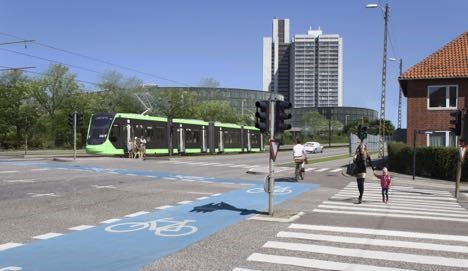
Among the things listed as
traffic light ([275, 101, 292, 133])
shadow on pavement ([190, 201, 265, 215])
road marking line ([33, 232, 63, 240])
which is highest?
traffic light ([275, 101, 292, 133])

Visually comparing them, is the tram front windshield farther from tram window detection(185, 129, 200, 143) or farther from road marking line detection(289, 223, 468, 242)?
road marking line detection(289, 223, 468, 242)

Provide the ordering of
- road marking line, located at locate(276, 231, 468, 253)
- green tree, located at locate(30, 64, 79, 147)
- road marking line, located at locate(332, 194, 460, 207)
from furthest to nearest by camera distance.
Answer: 1. green tree, located at locate(30, 64, 79, 147)
2. road marking line, located at locate(332, 194, 460, 207)
3. road marking line, located at locate(276, 231, 468, 253)

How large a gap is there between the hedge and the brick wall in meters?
2.44

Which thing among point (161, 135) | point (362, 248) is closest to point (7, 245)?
point (362, 248)

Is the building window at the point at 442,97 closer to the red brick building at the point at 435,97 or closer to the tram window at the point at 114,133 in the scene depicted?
the red brick building at the point at 435,97

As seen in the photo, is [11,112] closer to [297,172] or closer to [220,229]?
[297,172]

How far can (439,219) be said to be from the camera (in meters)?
11.8

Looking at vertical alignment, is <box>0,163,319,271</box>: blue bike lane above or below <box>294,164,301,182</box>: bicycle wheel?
below

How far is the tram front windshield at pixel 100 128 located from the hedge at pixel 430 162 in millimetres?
19466

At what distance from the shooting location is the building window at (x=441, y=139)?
31.6 m

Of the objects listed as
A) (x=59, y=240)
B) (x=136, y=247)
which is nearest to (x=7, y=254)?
(x=59, y=240)

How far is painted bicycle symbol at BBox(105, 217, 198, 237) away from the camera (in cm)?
952

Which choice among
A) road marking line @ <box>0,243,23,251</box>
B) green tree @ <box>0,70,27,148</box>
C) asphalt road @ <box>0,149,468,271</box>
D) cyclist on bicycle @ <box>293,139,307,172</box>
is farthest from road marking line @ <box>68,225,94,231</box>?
green tree @ <box>0,70,27,148</box>

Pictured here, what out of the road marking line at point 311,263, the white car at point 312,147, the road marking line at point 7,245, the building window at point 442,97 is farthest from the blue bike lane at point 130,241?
the white car at point 312,147
